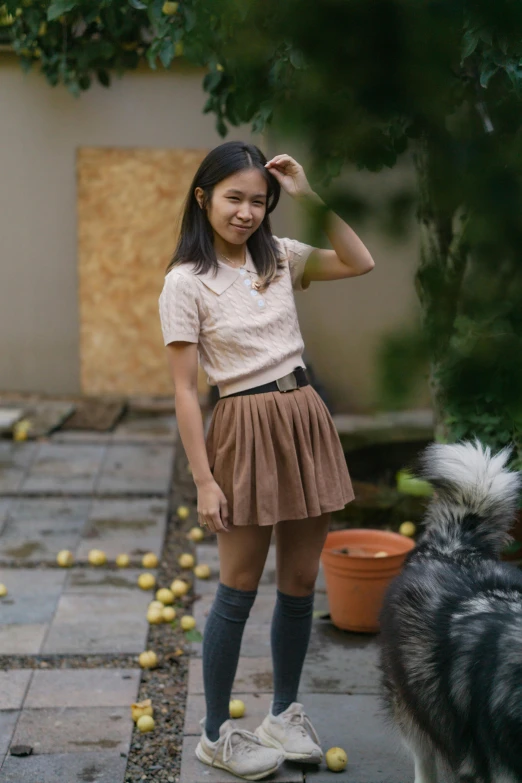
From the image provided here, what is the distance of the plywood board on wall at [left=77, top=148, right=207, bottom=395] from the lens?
7707 mm

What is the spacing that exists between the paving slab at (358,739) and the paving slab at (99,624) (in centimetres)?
88

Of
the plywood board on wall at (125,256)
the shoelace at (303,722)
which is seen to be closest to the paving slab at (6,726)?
the shoelace at (303,722)

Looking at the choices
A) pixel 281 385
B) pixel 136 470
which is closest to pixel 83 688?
pixel 281 385

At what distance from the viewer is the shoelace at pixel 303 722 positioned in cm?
293

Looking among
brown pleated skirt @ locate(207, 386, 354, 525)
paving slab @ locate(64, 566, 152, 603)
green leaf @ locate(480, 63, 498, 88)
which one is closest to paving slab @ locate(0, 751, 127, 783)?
brown pleated skirt @ locate(207, 386, 354, 525)

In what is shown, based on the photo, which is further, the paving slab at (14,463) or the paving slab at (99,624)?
the paving slab at (14,463)

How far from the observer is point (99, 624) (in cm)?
401

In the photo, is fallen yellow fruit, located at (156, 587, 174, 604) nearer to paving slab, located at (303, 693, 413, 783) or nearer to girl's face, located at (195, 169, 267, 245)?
paving slab, located at (303, 693, 413, 783)

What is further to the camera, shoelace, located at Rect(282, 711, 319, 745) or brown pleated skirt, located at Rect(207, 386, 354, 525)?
shoelace, located at Rect(282, 711, 319, 745)

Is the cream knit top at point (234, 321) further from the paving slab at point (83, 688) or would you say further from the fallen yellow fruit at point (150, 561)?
the fallen yellow fruit at point (150, 561)

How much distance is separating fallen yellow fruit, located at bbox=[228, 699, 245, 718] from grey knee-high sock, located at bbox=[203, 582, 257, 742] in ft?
1.09

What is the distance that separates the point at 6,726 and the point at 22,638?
0.72m

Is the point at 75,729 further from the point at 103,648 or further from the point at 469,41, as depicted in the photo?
the point at 469,41

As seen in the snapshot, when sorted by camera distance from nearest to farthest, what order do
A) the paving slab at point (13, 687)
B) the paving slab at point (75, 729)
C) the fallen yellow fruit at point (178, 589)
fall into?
the paving slab at point (75, 729), the paving slab at point (13, 687), the fallen yellow fruit at point (178, 589)
